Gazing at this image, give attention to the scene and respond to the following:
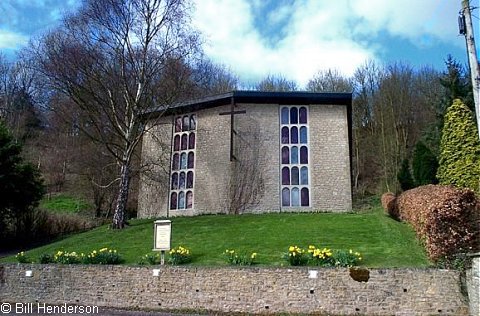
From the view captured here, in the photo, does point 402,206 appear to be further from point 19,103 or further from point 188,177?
point 19,103

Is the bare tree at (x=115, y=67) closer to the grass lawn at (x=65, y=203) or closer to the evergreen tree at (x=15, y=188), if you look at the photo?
the evergreen tree at (x=15, y=188)

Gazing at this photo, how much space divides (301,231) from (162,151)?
1209 centimetres

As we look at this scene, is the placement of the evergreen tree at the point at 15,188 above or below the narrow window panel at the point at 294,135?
below

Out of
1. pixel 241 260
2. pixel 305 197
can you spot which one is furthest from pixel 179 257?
pixel 305 197

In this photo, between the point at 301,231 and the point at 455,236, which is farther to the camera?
the point at 301,231

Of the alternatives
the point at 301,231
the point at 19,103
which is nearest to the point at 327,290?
the point at 301,231

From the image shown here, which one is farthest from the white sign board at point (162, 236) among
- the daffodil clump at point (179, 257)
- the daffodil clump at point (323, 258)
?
the daffodil clump at point (323, 258)

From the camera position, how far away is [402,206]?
51.8 ft

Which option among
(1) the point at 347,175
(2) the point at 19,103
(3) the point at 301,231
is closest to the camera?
(3) the point at 301,231

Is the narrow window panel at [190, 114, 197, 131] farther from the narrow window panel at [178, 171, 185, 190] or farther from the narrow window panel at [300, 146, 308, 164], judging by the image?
the narrow window panel at [300, 146, 308, 164]

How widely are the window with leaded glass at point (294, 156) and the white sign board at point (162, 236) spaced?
1076 centimetres

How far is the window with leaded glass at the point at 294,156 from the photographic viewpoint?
21.2m

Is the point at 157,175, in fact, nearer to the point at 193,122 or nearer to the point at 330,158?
the point at 193,122
